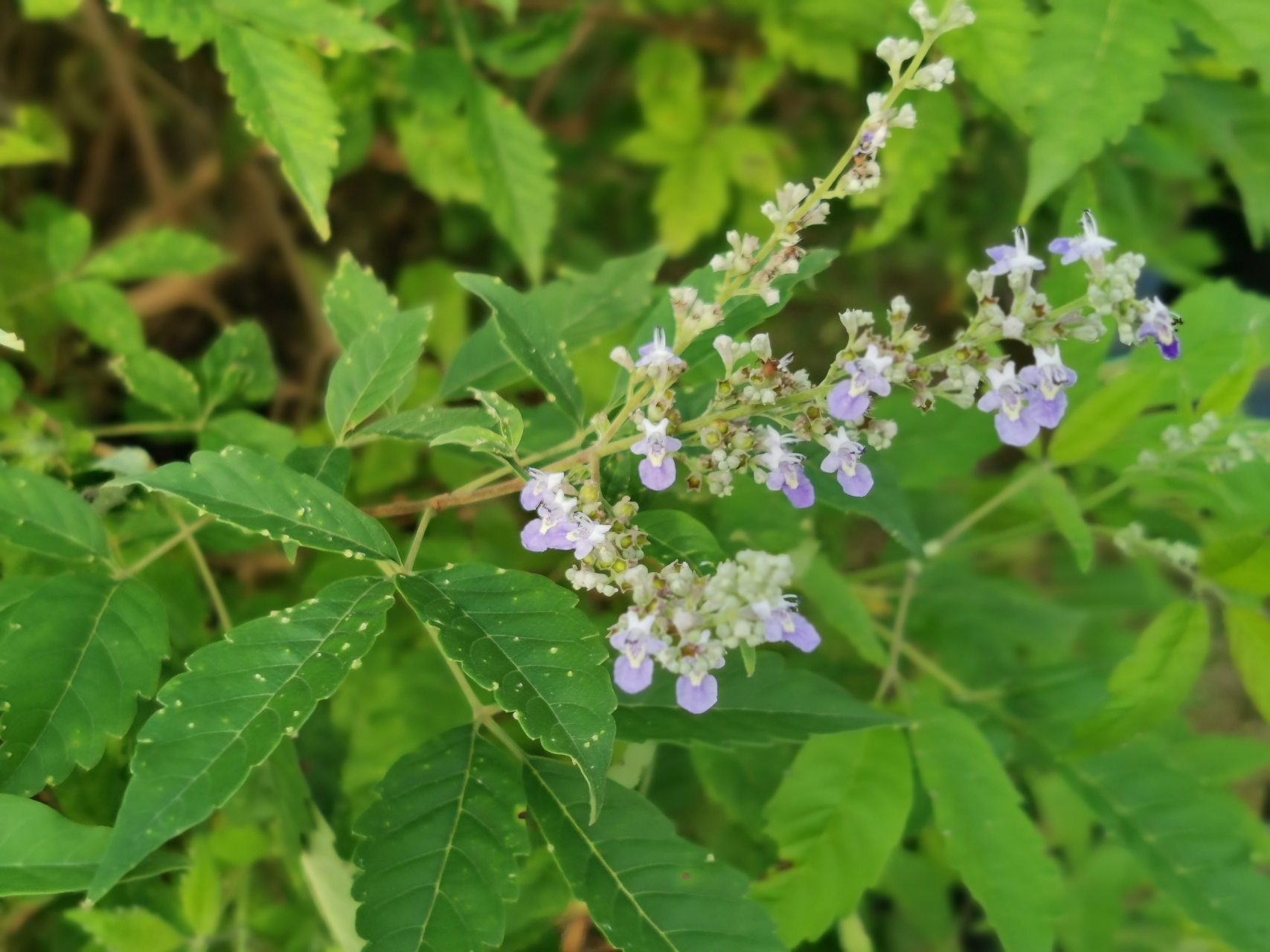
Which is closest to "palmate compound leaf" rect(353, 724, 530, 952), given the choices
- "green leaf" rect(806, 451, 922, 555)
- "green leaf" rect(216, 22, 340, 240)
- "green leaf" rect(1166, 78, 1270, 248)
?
"green leaf" rect(806, 451, 922, 555)

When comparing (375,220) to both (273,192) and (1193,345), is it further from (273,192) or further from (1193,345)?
(1193,345)

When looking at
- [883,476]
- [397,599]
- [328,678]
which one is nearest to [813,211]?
[883,476]

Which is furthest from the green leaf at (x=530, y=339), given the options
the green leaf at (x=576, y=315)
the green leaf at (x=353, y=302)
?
the green leaf at (x=353, y=302)

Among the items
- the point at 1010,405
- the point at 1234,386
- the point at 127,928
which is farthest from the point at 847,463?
the point at 127,928

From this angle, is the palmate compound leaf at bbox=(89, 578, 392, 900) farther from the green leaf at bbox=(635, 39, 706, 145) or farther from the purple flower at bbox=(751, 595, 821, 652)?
the green leaf at bbox=(635, 39, 706, 145)

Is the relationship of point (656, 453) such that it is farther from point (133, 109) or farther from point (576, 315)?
point (133, 109)

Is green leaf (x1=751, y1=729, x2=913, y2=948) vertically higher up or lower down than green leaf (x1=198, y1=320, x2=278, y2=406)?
lower down

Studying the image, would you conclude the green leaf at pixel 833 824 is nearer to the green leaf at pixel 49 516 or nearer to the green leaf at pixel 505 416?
the green leaf at pixel 505 416
